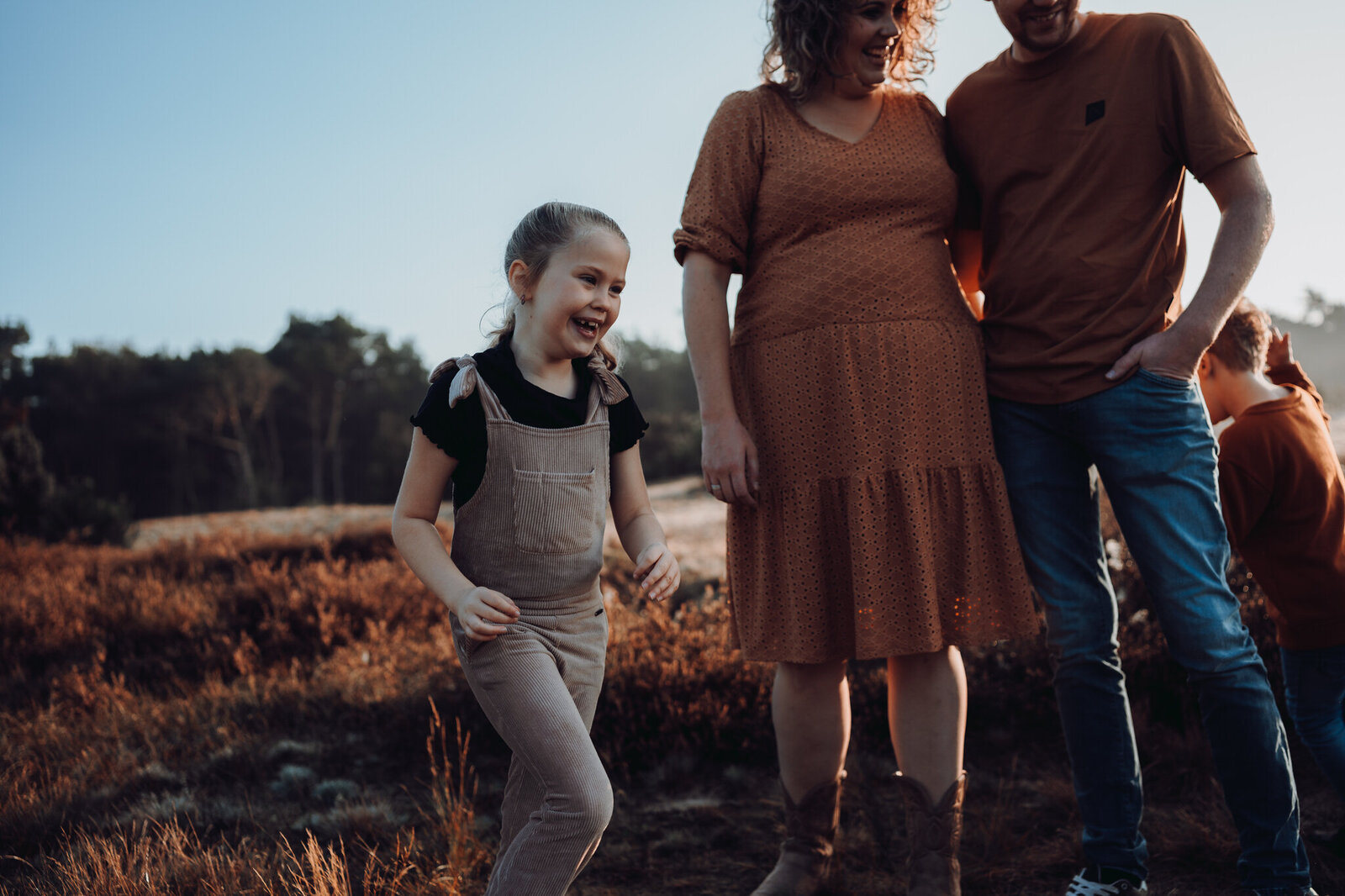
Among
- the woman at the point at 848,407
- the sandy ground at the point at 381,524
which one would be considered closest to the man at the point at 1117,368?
the woman at the point at 848,407

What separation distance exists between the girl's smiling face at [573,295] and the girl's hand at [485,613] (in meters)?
0.52

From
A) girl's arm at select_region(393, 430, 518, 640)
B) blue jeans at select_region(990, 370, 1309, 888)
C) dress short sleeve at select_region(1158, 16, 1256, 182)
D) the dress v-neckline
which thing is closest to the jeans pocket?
blue jeans at select_region(990, 370, 1309, 888)

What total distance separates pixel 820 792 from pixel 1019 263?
4.66 feet

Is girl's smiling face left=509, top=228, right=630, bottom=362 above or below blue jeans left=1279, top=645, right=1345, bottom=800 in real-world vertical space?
above

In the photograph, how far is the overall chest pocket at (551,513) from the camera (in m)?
1.72

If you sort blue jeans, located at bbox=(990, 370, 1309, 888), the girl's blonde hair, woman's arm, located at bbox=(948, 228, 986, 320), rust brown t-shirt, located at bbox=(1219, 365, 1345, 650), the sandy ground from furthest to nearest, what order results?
the sandy ground, woman's arm, located at bbox=(948, 228, 986, 320), rust brown t-shirt, located at bbox=(1219, 365, 1345, 650), blue jeans, located at bbox=(990, 370, 1309, 888), the girl's blonde hair

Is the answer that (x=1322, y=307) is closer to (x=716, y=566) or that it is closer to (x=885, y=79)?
(x=716, y=566)

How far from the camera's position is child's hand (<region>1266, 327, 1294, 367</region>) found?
253 centimetres

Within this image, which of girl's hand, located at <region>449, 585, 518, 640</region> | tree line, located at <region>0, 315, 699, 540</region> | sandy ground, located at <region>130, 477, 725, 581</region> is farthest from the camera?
tree line, located at <region>0, 315, 699, 540</region>

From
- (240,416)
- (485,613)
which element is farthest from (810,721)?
(240,416)

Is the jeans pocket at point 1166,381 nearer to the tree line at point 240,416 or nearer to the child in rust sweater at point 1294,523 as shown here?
the child in rust sweater at point 1294,523

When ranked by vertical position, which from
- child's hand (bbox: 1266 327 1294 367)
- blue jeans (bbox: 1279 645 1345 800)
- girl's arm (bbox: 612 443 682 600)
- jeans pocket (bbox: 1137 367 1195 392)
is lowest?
blue jeans (bbox: 1279 645 1345 800)

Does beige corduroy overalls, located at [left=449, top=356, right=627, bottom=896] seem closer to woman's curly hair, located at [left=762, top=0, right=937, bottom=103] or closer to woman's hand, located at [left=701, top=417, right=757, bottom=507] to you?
woman's hand, located at [left=701, top=417, right=757, bottom=507]

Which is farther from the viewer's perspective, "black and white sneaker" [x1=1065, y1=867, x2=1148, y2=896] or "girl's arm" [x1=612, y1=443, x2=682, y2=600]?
"black and white sneaker" [x1=1065, y1=867, x2=1148, y2=896]
